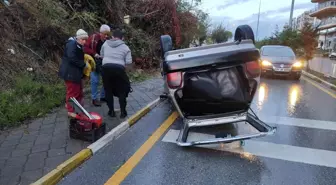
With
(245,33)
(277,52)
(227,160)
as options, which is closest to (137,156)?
(227,160)

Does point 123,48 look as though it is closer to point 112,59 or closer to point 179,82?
point 112,59

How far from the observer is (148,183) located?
11.5ft

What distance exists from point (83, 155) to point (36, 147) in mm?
774

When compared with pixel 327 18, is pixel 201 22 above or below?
below

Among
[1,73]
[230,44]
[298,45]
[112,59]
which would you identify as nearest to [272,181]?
[230,44]

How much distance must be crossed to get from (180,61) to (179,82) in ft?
0.98

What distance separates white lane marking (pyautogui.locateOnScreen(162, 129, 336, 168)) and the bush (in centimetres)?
271

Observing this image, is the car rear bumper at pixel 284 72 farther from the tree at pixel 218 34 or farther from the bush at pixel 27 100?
the tree at pixel 218 34

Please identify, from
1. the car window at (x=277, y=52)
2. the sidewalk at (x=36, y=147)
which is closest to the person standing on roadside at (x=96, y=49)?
the sidewalk at (x=36, y=147)

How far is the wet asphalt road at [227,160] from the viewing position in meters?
3.59

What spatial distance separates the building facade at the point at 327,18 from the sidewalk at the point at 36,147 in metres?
67.4

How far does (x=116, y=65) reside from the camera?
17.8ft

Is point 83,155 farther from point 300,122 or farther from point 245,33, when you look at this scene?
point 300,122

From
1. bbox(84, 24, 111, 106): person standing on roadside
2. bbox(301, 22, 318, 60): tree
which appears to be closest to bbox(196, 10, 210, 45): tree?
bbox(301, 22, 318, 60): tree
